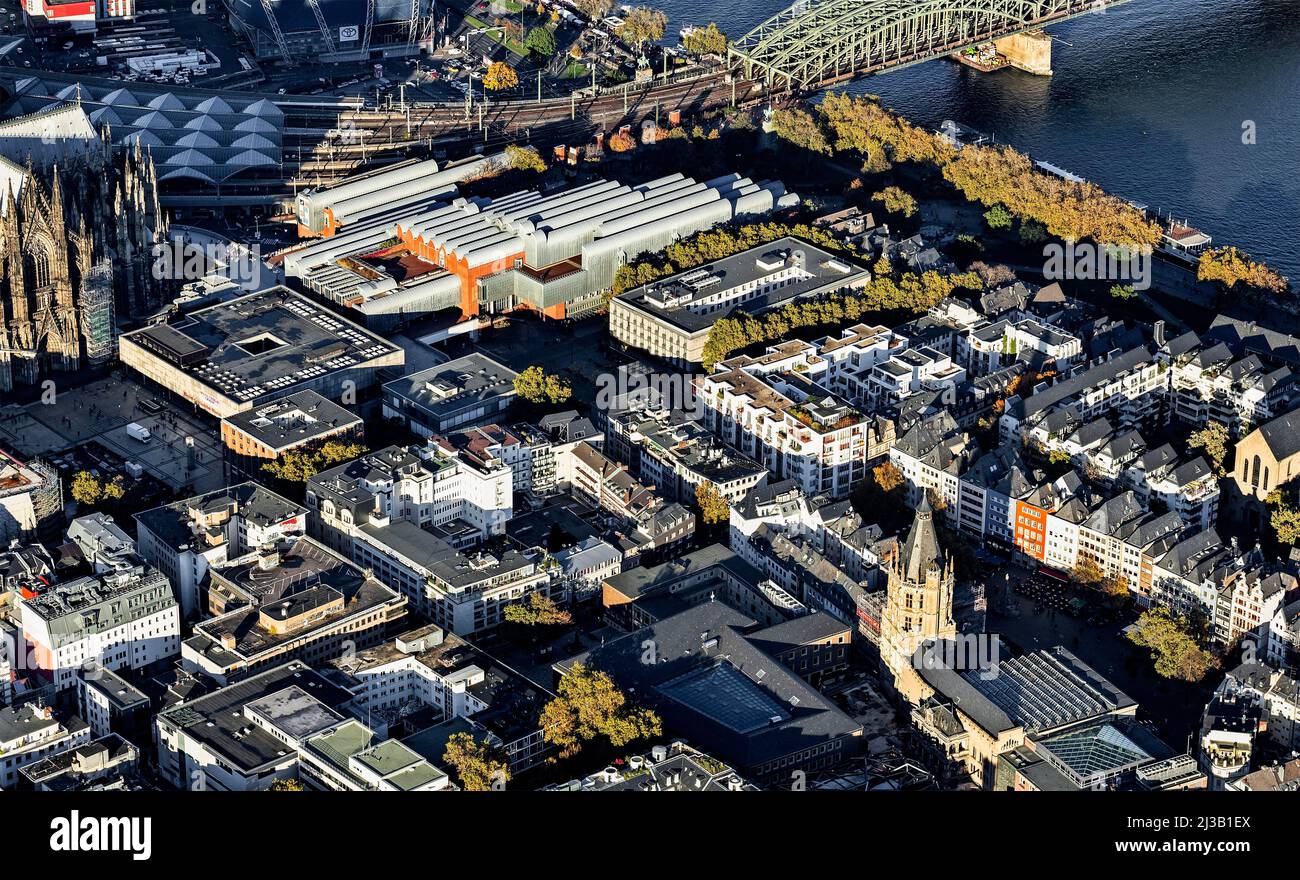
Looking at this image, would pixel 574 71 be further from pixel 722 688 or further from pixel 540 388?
pixel 722 688

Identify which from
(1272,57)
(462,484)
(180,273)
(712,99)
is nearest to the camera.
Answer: (462,484)

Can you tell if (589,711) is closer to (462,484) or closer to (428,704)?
(428,704)

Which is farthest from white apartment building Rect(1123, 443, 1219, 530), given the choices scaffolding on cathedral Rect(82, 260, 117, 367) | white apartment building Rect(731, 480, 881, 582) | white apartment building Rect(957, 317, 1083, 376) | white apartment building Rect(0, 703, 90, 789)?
scaffolding on cathedral Rect(82, 260, 117, 367)

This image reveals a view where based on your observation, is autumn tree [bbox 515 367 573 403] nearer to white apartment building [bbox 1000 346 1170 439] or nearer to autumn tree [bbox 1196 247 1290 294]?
white apartment building [bbox 1000 346 1170 439]
